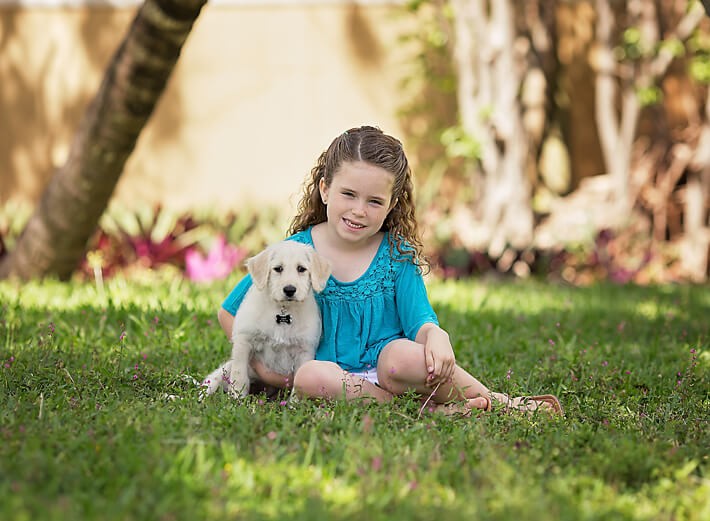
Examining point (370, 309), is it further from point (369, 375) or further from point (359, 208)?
point (359, 208)

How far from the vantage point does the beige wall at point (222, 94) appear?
32.1 feet

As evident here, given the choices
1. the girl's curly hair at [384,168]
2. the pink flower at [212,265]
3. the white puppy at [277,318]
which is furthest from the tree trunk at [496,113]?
the white puppy at [277,318]

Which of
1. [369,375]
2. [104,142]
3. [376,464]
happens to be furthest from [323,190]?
[104,142]

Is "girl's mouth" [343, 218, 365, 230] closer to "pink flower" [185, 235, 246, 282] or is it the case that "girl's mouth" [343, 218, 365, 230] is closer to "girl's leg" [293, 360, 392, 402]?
"girl's leg" [293, 360, 392, 402]

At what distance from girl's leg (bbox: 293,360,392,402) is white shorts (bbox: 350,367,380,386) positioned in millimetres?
111

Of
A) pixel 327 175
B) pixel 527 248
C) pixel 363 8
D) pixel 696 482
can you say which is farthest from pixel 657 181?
pixel 696 482

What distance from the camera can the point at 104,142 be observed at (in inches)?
243

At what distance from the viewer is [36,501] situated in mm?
2223

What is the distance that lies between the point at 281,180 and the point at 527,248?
2988 mm

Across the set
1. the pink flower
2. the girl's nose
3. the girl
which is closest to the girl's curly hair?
the girl

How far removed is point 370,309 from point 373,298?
5cm

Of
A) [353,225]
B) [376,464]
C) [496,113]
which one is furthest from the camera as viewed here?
[496,113]

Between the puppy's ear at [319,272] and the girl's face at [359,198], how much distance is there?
0.54 ft

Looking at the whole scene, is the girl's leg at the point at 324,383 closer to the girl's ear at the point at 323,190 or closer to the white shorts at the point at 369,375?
the white shorts at the point at 369,375
